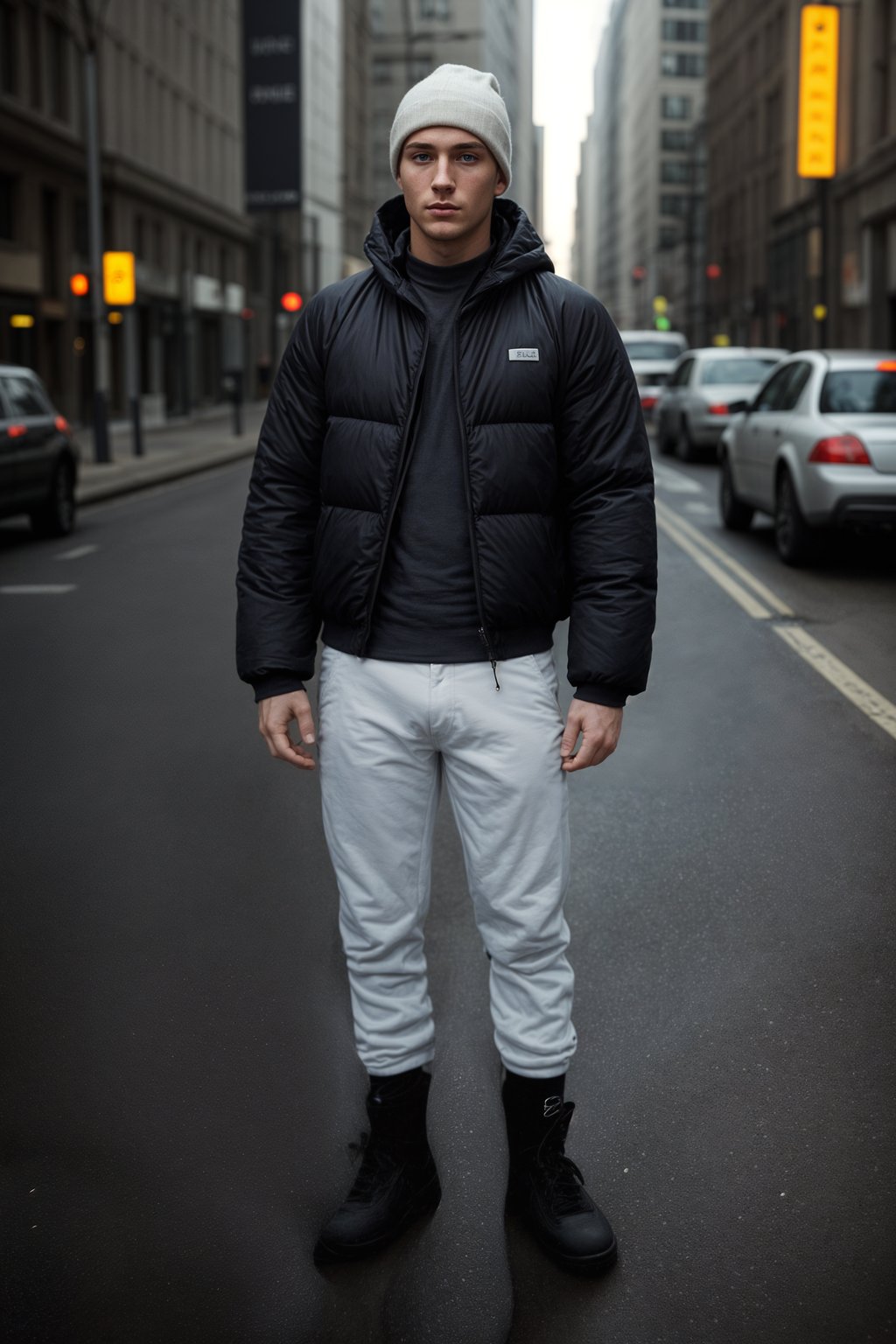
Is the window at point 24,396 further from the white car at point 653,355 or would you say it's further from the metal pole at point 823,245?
the white car at point 653,355

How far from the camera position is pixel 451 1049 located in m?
3.79

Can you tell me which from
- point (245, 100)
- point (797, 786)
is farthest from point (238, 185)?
point (797, 786)

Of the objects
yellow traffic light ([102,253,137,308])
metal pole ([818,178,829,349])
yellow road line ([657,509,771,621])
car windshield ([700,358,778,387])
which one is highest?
metal pole ([818,178,829,349])

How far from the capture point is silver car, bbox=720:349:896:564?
38.9 ft

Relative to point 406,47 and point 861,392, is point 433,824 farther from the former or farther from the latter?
point 406,47

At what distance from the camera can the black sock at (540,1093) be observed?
3.03 metres

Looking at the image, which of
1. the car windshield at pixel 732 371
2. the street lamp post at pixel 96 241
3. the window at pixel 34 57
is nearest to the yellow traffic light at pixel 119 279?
the street lamp post at pixel 96 241

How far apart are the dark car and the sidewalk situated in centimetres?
355

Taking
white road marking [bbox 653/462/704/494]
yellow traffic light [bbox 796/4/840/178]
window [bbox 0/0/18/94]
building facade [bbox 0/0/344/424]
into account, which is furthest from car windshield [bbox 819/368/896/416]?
yellow traffic light [bbox 796/4/840/178]

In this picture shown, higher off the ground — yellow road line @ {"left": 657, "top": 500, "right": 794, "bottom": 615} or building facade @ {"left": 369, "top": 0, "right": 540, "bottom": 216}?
building facade @ {"left": 369, "top": 0, "right": 540, "bottom": 216}

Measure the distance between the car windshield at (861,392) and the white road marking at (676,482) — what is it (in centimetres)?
624

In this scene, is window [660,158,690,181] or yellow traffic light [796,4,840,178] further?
window [660,158,690,181]

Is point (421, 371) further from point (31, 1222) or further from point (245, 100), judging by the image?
point (245, 100)

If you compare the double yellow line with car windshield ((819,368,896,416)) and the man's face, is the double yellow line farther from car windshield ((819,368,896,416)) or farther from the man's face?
the man's face
